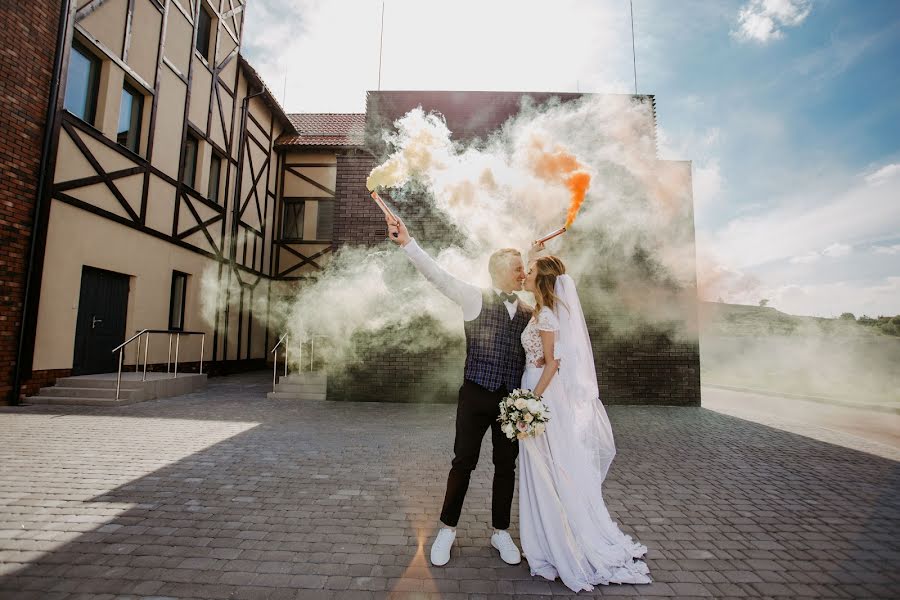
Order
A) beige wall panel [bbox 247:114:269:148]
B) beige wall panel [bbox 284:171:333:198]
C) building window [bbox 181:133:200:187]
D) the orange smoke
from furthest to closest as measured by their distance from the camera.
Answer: beige wall panel [bbox 284:171:333:198] → beige wall panel [bbox 247:114:269:148] → building window [bbox 181:133:200:187] → the orange smoke

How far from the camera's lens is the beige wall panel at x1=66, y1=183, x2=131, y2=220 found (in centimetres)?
819

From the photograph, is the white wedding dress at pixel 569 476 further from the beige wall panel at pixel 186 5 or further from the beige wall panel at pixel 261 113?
the beige wall panel at pixel 261 113

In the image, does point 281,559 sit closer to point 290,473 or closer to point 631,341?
point 290,473

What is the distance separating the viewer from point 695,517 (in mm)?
3426

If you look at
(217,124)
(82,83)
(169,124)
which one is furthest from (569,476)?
(217,124)

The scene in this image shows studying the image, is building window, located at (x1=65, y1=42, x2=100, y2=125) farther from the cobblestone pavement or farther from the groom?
the groom

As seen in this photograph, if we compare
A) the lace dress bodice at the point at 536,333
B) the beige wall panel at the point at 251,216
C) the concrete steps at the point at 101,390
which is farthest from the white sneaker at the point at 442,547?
the beige wall panel at the point at 251,216

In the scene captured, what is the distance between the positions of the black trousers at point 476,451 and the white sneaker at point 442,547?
6cm

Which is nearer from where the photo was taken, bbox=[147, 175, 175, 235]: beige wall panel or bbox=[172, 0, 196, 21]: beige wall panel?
bbox=[147, 175, 175, 235]: beige wall panel

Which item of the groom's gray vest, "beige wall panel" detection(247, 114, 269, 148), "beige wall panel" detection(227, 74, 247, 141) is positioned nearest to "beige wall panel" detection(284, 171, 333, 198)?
"beige wall panel" detection(247, 114, 269, 148)

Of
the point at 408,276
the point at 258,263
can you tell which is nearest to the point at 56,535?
the point at 408,276

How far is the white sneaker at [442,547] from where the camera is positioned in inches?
104

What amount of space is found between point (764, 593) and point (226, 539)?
3232 millimetres

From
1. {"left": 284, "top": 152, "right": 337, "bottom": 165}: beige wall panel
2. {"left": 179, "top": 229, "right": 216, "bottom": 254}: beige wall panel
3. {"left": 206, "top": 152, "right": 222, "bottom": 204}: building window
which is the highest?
{"left": 284, "top": 152, "right": 337, "bottom": 165}: beige wall panel
